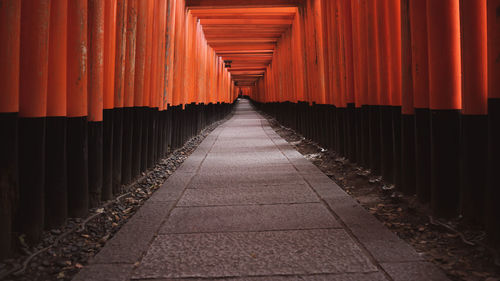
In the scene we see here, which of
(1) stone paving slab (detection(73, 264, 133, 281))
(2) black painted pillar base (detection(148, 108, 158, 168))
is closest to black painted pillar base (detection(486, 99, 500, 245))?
(1) stone paving slab (detection(73, 264, 133, 281))

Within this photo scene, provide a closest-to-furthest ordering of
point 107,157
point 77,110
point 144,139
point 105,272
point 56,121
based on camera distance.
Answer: point 105,272
point 56,121
point 77,110
point 107,157
point 144,139

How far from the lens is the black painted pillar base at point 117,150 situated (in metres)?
5.00

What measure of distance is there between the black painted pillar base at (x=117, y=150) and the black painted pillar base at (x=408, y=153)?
336 centimetres

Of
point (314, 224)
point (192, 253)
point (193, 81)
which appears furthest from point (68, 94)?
point (193, 81)

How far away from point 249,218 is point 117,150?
206 centimetres

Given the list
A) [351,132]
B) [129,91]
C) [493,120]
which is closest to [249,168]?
[351,132]

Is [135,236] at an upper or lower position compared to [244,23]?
lower

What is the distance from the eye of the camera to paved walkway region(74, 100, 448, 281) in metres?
2.71

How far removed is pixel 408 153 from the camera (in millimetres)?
4402

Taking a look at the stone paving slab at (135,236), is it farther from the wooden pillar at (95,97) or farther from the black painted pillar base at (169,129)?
the black painted pillar base at (169,129)

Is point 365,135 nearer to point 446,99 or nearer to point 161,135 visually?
point 446,99

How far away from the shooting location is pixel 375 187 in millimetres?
5320

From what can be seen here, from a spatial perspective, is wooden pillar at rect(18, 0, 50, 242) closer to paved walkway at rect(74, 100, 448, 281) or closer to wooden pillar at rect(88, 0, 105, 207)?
paved walkway at rect(74, 100, 448, 281)

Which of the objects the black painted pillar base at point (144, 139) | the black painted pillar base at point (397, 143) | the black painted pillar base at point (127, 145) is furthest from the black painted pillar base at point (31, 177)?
the black painted pillar base at point (397, 143)
